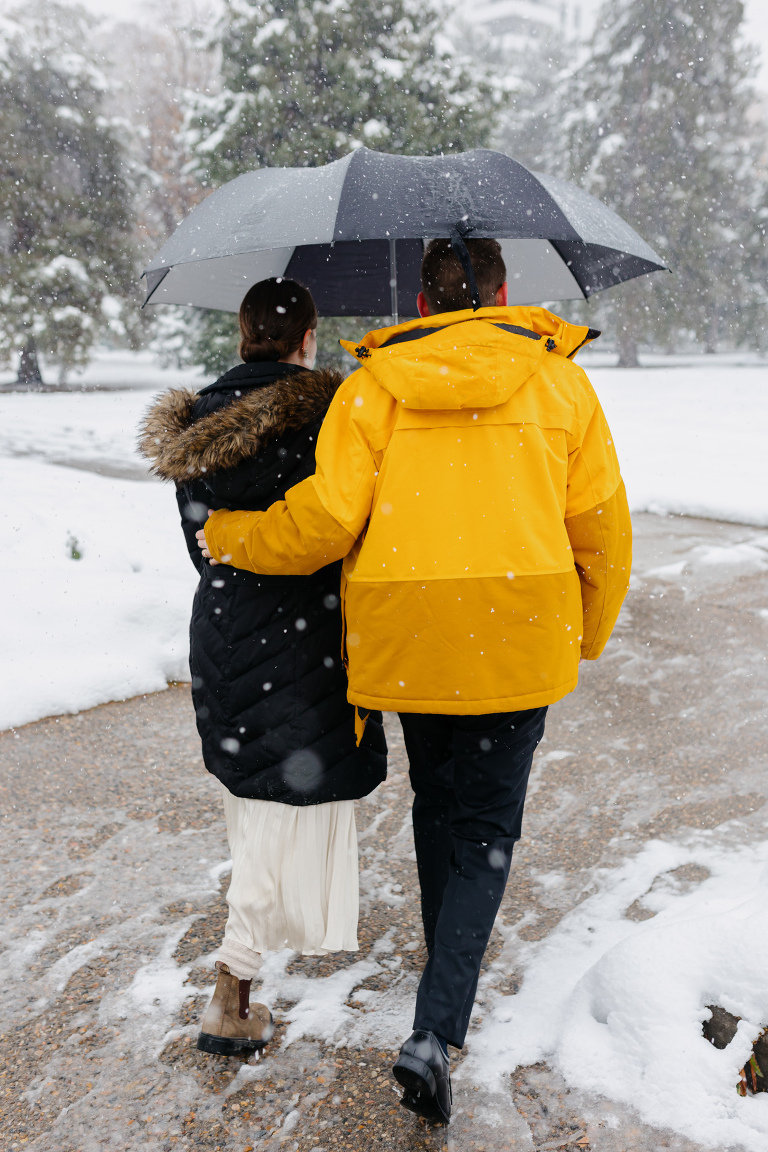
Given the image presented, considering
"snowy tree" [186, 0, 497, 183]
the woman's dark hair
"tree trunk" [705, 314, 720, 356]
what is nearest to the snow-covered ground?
the woman's dark hair

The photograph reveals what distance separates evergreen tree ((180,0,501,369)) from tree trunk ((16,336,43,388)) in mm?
6943

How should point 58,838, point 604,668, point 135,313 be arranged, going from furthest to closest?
point 135,313, point 604,668, point 58,838

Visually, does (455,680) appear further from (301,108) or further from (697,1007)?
(301,108)

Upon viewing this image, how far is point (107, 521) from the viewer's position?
721 cm

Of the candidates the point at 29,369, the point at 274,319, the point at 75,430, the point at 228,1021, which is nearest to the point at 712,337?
the point at 29,369

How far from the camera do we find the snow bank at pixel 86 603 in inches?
181

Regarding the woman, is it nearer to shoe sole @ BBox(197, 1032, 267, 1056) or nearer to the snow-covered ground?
shoe sole @ BBox(197, 1032, 267, 1056)

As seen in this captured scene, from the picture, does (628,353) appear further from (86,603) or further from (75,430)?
(86,603)

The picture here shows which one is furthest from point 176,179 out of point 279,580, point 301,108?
Answer: point 279,580

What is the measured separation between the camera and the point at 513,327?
6.29ft

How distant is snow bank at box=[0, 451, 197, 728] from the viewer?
4.59 meters

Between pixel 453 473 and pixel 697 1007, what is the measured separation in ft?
4.53

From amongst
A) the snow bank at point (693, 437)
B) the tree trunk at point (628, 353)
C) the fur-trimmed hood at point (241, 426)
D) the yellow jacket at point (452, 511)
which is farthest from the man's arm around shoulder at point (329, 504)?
the tree trunk at point (628, 353)

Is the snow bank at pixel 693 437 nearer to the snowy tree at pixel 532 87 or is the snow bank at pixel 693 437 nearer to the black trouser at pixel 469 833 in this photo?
the black trouser at pixel 469 833
